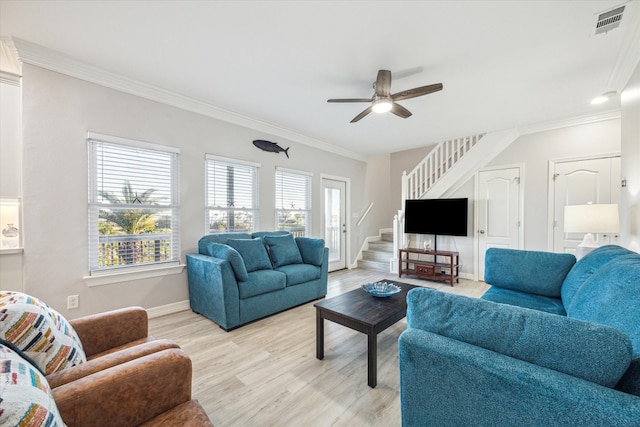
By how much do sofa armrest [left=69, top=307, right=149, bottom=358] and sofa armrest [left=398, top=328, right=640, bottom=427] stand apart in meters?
1.56

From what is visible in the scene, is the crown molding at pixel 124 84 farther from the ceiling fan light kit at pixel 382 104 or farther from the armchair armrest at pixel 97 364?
the armchair armrest at pixel 97 364

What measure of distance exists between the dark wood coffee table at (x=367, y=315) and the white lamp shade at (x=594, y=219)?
78.6 inches

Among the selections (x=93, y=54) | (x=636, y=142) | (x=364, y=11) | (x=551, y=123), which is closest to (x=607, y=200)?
(x=551, y=123)

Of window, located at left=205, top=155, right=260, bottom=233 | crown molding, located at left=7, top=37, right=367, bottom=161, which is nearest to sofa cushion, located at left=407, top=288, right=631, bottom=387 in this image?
window, located at left=205, top=155, right=260, bottom=233

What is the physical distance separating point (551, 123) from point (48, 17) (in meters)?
6.04

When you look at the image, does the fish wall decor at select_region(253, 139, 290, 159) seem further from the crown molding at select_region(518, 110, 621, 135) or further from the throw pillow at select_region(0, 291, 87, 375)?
the crown molding at select_region(518, 110, 621, 135)

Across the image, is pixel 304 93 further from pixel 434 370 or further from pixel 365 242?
pixel 365 242

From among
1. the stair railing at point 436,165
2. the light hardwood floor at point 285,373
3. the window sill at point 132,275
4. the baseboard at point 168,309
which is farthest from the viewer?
the stair railing at point 436,165

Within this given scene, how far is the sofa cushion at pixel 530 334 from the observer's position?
30.7 inches

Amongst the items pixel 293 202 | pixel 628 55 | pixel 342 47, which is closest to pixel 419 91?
pixel 342 47

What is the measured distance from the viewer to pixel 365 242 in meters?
6.33

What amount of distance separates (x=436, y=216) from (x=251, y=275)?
3.65 metres

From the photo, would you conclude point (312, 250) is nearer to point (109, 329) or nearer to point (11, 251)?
point (109, 329)

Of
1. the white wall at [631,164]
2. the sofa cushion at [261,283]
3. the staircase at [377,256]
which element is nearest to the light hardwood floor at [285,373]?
the sofa cushion at [261,283]
